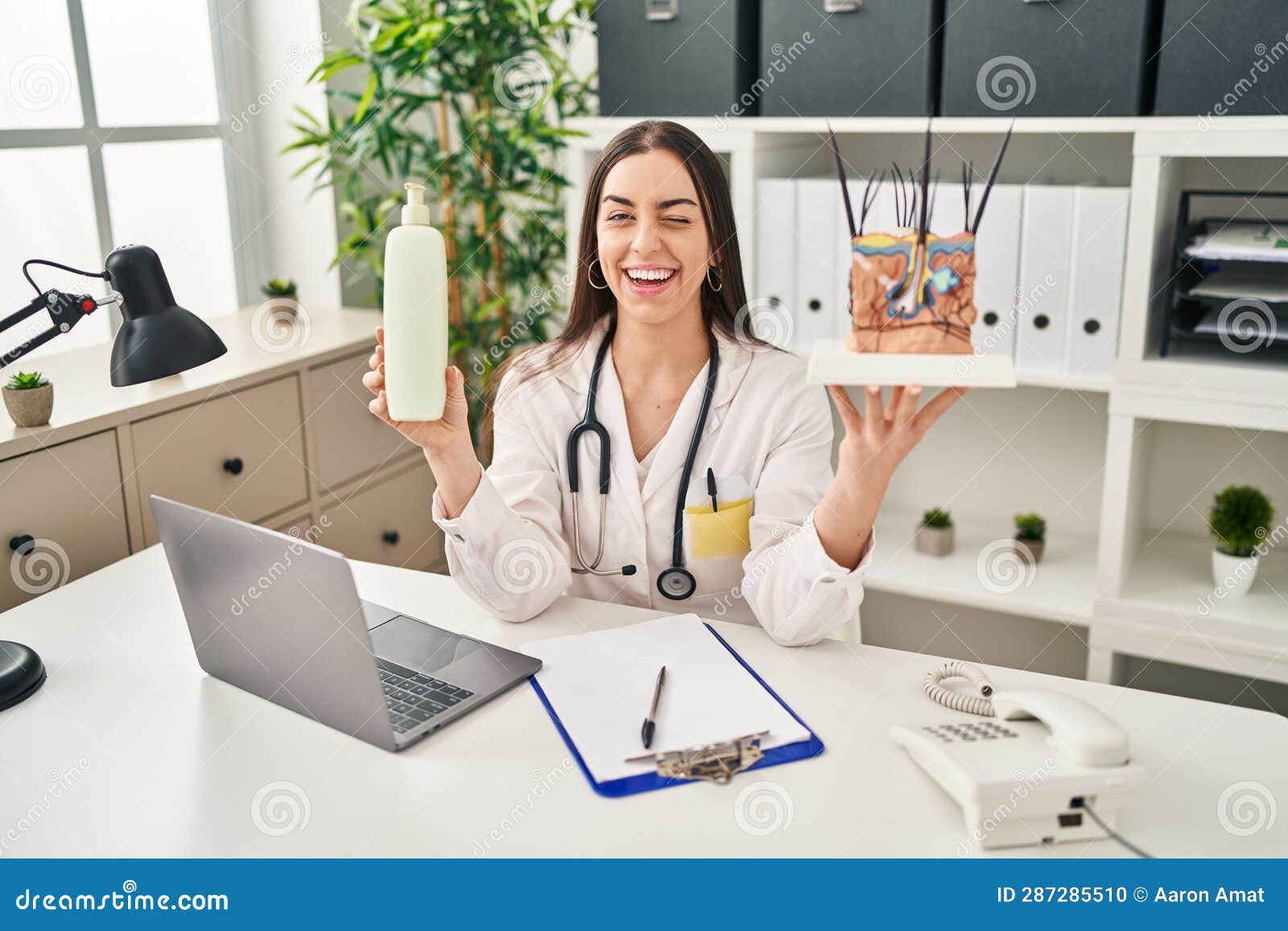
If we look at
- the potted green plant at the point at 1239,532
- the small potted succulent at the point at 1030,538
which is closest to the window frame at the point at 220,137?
the small potted succulent at the point at 1030,538

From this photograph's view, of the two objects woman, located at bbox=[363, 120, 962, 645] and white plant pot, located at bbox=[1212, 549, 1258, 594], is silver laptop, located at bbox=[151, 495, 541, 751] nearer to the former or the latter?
woman, located at bbox=[363, 120, 962, 645]

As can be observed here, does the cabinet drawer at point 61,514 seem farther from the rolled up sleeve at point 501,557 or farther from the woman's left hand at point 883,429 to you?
the woman's left hand at point 883,429

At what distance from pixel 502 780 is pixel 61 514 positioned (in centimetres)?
116

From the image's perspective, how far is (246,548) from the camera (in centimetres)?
117

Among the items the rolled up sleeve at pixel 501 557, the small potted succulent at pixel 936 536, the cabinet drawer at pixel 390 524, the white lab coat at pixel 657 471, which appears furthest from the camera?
the cabinet drawer at pixel 390 524

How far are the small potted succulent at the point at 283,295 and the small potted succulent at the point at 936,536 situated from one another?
5.14 feet

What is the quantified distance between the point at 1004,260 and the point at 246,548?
1.49m

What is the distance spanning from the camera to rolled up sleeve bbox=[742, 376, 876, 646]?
134 cm

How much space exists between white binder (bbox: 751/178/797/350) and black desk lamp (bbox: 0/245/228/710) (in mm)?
1215

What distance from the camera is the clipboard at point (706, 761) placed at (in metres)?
1.08

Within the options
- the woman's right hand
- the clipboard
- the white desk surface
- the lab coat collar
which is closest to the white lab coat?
the lab coat collar
